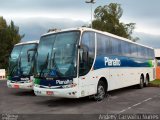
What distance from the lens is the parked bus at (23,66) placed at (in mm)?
17828

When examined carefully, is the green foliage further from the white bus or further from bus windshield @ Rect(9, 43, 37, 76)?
the white bus

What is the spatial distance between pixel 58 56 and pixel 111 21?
53.6 meters

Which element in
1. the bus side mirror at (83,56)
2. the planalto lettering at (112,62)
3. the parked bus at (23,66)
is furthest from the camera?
the parked bus at (23,66)

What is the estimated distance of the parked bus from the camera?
17828 mm

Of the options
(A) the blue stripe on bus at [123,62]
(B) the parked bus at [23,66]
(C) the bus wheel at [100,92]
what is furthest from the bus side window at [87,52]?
(B) the parked bus at [23,66]

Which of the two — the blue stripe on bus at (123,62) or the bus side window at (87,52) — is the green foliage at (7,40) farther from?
the bus side window at (87,52)

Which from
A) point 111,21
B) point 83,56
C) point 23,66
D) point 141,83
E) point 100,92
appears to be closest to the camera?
point 83,56

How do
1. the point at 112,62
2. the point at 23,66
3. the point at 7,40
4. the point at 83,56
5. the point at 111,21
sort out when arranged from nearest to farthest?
the point at 83,56
the point at 112,62
the point at 23,66
the point at 7,40
the point at 111,21

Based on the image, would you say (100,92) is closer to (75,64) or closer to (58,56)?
(75,64)

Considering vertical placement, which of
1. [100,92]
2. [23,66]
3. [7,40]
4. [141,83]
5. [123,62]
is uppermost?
[7,40]

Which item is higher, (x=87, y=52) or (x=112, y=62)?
(x=87, y=52)

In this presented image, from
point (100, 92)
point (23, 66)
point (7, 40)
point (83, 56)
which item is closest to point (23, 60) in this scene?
point (23, 66)

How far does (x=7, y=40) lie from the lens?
60219mm

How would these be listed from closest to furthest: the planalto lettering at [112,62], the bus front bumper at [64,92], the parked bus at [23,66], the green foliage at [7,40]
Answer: the bus front bumper at [64,92] < the planalto lettering at [112,62] < the parked bus at [23,66] < the green foliage at [7,40]
